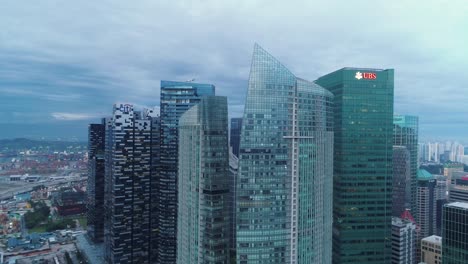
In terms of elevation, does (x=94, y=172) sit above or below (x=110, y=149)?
below

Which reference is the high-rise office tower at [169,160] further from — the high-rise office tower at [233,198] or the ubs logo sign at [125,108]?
the high-rise office tower at [233,198]

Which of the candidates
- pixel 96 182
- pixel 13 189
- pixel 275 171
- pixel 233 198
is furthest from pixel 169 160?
pixel 13 189

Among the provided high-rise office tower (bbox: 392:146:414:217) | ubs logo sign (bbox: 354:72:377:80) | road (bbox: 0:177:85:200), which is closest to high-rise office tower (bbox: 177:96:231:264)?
ubs logo sign (bbox: 354:72:377:80)

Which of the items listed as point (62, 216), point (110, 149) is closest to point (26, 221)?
point (62, 216)

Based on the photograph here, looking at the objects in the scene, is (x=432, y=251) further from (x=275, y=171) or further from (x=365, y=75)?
(x=275, y=171)

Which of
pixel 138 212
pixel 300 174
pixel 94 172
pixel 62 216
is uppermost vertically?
pixel 300 174

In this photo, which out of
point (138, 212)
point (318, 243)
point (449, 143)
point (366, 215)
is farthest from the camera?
point (449, 143)

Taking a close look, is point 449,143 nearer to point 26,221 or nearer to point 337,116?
point 337,116
